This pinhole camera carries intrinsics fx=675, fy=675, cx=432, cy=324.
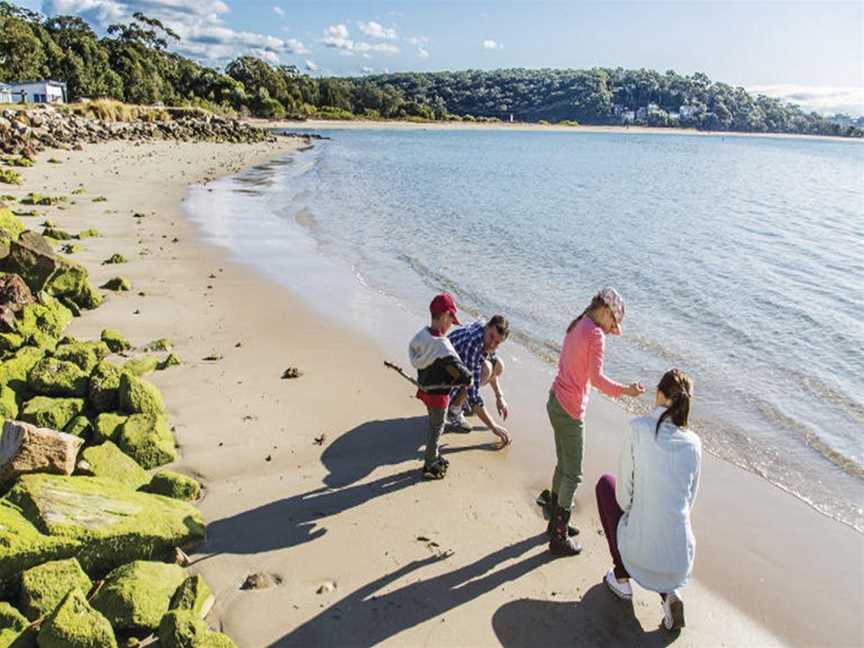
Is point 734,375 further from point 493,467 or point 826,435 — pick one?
point 493,467

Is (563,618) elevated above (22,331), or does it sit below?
below

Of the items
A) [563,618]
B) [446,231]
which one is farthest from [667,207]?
[563,618]

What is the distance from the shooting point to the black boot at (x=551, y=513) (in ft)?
18.6

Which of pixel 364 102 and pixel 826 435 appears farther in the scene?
pixel 364 102

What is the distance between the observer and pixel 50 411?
681 cm

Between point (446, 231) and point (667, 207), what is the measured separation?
549 inches

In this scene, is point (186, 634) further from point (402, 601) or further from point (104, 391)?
point (104, 391)

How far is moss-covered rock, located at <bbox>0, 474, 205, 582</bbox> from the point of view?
450 centimetres

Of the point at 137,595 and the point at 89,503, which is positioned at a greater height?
the point at 89,503

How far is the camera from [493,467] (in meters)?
7.07

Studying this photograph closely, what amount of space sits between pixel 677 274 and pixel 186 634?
15.7 m

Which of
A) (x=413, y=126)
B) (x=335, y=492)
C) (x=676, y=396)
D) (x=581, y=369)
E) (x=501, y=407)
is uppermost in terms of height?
(x=413, y=126)

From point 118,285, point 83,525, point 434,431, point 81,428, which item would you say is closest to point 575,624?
point 434,431

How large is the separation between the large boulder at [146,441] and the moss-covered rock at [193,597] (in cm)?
218
